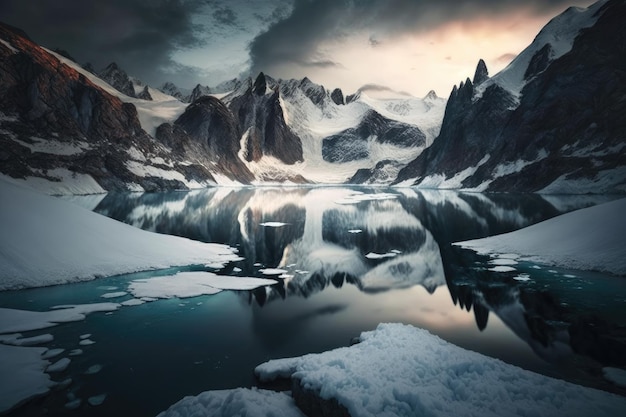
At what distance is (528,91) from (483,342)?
520 feet

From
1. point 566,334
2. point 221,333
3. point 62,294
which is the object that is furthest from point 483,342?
point 62,294

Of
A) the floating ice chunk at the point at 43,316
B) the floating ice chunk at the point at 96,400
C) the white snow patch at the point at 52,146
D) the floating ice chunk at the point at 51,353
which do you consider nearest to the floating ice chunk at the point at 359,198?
the floating ice chunk at the point at 43,316

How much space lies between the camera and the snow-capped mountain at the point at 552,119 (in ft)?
285

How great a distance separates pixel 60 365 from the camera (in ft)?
30.1

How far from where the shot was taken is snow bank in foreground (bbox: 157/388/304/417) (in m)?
7.11

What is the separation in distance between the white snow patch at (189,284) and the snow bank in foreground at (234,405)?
892cm

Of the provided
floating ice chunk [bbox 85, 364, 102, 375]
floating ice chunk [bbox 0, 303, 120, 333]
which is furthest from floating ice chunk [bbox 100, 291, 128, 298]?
floating ice chunk [bbox 85, 364, 102, 375]

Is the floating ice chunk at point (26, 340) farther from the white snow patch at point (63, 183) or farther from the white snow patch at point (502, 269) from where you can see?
the white snow patch at point (63, 183)

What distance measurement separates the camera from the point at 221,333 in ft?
39.2

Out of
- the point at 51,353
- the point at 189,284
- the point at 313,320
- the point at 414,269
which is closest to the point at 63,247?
the point at 189,284

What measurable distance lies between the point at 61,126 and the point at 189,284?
120184mm

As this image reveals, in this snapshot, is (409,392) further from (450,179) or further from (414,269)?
(450,179)

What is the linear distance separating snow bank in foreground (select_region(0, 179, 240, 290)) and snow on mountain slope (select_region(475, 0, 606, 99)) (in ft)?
548

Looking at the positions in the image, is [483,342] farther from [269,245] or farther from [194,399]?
[269,245]
